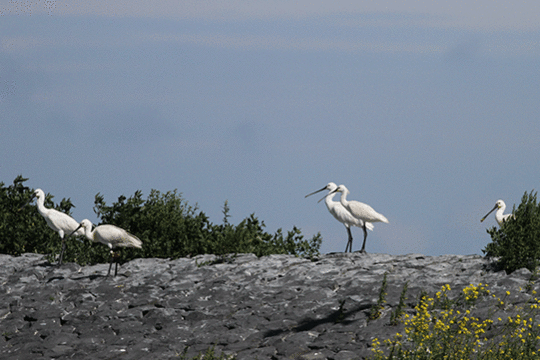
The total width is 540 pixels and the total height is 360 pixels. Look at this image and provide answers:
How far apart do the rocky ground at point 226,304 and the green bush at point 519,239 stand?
318 millimetres

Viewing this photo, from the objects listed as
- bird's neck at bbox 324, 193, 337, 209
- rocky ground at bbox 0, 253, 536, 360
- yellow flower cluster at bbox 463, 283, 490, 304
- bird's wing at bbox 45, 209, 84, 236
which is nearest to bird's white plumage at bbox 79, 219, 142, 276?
rocky ground at bbox 0, 253, 536, 360

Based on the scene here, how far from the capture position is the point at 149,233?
1678 cm

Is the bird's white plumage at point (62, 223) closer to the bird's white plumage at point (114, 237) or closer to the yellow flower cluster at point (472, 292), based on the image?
the bird's white plumage at point (114, 237)

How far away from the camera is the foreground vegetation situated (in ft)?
52.4

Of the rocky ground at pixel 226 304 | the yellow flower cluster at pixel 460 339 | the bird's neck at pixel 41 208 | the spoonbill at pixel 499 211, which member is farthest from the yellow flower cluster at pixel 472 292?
the bird's neck at pixel 41 208

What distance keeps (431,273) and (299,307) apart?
2.90 m

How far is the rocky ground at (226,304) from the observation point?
10.2 m

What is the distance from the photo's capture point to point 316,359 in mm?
9273

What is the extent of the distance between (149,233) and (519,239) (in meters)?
9.29

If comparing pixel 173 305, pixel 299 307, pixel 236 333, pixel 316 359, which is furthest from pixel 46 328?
pixel 316 359

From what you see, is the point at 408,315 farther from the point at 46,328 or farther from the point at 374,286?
the point at 46,328

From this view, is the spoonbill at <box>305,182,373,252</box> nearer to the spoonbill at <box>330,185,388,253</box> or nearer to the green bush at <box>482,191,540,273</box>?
the spoonbill at <box>330,185,388,253</box>

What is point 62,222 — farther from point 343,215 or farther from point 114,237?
point 343,215

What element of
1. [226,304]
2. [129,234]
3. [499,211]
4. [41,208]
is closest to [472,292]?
[226,304]
